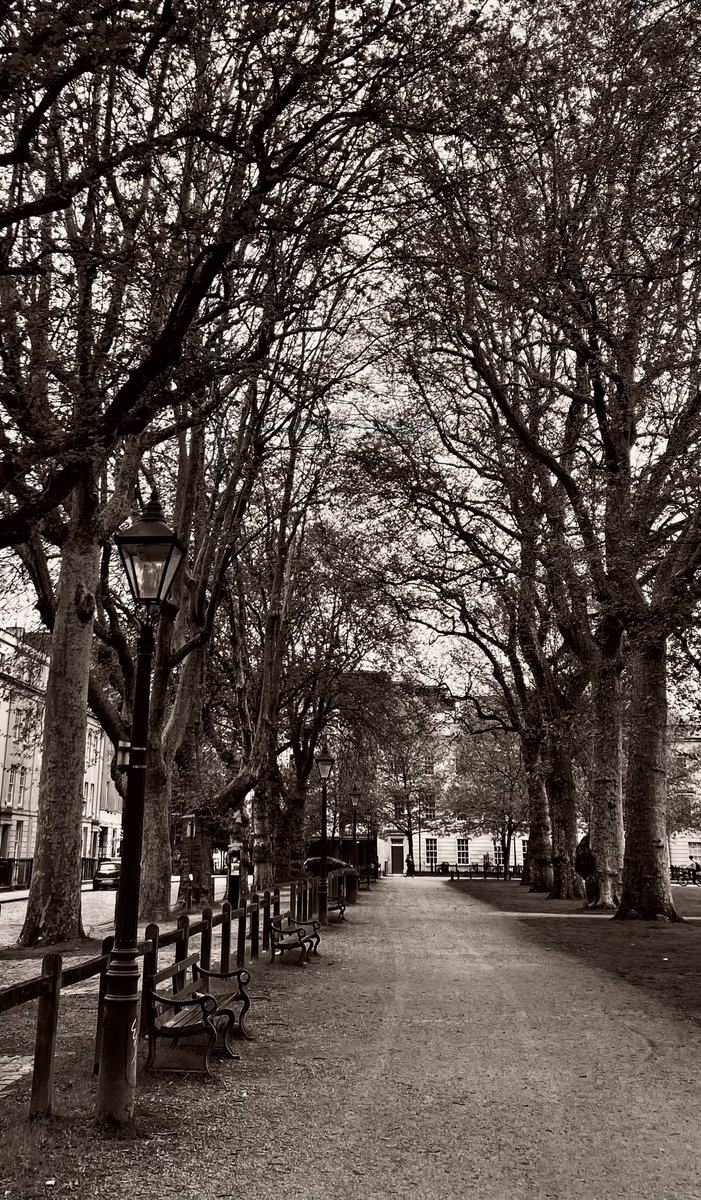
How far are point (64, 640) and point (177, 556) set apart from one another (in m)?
7.52

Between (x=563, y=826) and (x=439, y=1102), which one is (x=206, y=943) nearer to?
(x=439, y=1102)

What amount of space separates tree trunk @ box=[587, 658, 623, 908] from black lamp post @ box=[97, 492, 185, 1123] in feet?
53.7

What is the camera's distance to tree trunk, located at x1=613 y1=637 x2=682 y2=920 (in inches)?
757

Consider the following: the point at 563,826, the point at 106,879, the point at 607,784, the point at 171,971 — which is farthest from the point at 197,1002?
the point at 106,879

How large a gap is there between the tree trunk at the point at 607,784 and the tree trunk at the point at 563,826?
239 inches

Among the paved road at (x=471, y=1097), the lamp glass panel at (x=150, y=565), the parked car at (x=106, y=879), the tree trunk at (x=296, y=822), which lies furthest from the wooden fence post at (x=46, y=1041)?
the parked car at (x=106, y=879)

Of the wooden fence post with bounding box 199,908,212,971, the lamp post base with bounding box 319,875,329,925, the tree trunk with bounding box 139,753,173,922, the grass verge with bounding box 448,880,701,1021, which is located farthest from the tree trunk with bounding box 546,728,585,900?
the wooden fence post with bounding box 199,908,212,971

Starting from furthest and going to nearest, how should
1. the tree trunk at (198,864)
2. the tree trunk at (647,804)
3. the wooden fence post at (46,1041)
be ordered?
the tree trunk at (198,864), the tree trunk at (647,804), the wooden fence post at (46,1041)

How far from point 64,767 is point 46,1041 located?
8.08 meters

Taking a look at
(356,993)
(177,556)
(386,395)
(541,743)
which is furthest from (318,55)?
(541,743)

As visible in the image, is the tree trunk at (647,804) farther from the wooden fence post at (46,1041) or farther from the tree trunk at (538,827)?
the wooden fence post at (46,1041)

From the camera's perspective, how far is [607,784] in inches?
855

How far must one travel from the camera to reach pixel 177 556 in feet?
22.1

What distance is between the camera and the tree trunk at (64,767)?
13.0 meters
